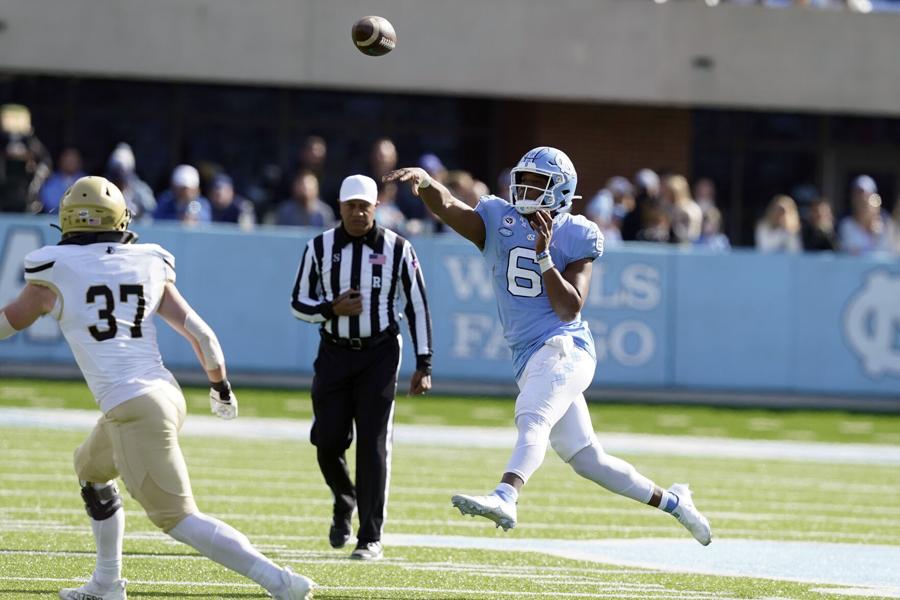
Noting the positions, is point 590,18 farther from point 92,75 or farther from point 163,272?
point 163,272

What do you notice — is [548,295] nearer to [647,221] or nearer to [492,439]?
[492,439]

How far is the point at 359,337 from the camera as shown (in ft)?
27.1

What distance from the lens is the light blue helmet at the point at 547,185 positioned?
7.18 metres

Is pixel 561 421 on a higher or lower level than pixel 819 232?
lower

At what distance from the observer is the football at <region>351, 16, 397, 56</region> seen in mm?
8258

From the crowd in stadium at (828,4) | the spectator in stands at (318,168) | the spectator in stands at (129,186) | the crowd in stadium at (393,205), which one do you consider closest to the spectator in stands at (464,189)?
the crowd in stadium at (393,205)

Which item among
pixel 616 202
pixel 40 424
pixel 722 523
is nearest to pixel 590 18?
pixel 616 202

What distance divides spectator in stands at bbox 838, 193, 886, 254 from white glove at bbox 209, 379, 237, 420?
Answer: 1200 centimetres

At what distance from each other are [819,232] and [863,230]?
46 centimetres

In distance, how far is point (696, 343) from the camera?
1670cm

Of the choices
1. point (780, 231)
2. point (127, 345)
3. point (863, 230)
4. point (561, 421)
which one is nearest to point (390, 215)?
point (780, 231)

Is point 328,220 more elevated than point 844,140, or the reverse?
point 844,140

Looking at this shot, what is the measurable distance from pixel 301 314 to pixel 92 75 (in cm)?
1247

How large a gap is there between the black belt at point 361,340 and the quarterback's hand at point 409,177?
118 cm
